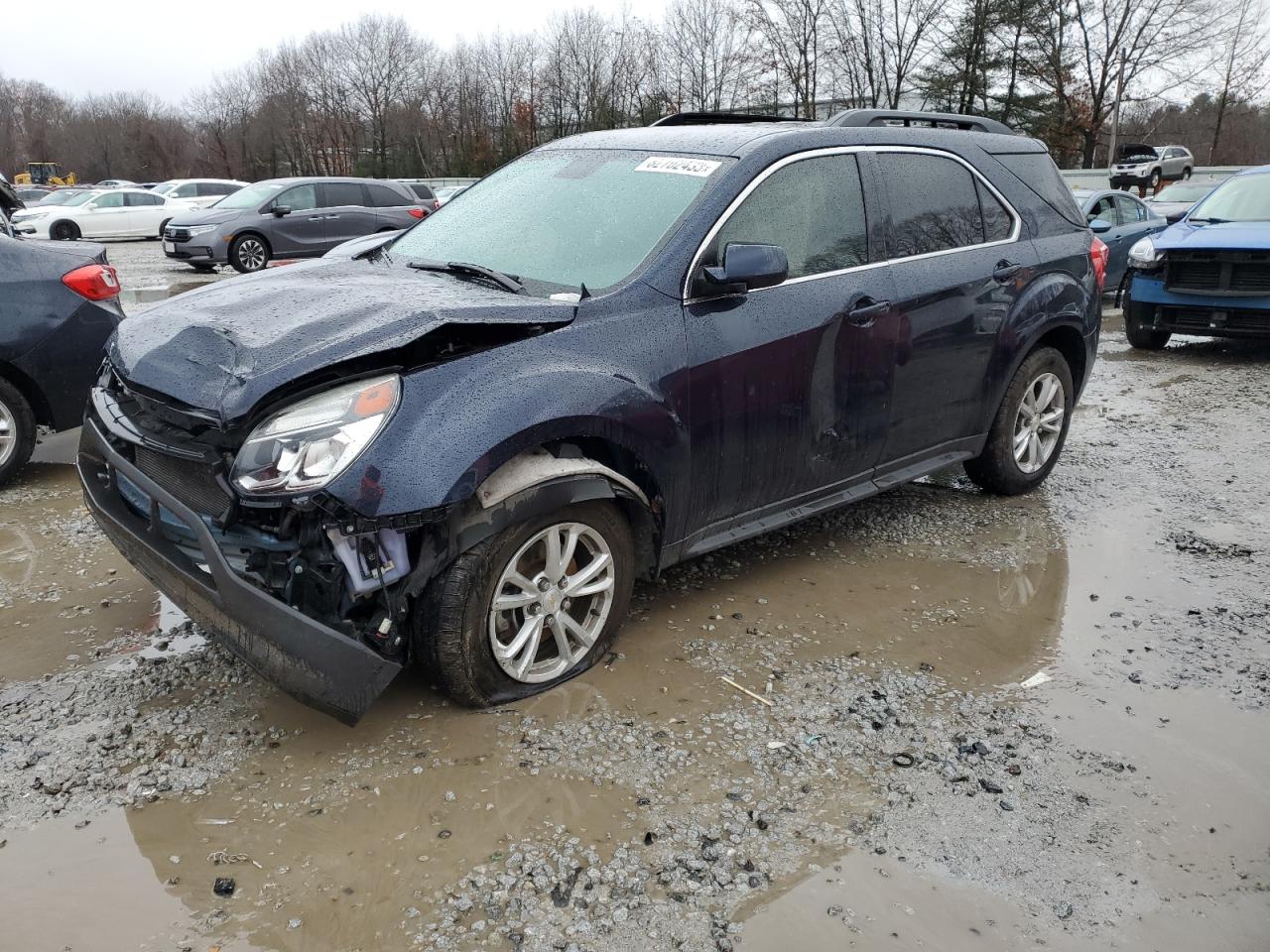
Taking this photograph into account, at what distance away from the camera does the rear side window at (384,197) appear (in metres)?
18.8

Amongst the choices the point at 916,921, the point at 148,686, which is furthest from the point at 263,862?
the point at 916,921

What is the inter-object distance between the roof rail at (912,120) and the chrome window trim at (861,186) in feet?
0.59

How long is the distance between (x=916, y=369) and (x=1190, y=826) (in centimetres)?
221

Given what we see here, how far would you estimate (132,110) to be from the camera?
9456 cm

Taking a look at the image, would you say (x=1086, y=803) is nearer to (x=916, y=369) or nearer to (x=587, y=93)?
(x=916, y=369)

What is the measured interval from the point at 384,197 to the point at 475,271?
16.3 m

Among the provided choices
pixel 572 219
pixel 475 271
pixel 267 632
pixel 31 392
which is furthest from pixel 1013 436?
pixel 31 392

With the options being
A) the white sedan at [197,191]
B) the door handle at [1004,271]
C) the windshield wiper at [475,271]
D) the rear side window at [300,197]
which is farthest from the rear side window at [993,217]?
the white sedan at [197,191]

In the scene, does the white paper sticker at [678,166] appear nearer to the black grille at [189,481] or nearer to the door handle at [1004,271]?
the door handle at [1004,271]

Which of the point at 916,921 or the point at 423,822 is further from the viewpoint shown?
the point at 423,822

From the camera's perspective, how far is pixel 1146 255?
9.88m

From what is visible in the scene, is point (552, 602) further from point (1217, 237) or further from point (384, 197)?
point (384, 197)

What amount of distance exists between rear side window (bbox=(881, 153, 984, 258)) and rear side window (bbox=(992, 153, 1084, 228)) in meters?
0.43

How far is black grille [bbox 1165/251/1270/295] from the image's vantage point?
909 cm
